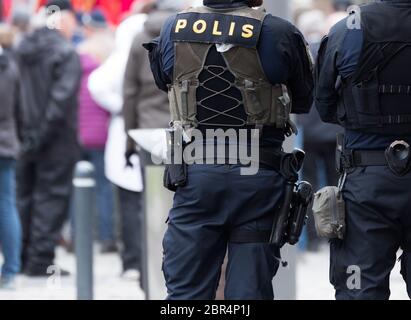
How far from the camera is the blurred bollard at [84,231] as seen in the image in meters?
9.96

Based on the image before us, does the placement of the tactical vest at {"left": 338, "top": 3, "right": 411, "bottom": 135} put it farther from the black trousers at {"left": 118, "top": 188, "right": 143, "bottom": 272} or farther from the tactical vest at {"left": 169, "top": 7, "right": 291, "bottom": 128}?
the black trousers at {"left": 118, "top": 188, "right": 143, "bottom": 272}

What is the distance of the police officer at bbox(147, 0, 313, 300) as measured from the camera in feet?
21.9

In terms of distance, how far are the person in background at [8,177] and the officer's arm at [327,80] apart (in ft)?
15.6

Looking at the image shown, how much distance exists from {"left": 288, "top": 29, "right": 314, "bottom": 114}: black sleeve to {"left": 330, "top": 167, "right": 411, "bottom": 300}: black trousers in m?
0.49

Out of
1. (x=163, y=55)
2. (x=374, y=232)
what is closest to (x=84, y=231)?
(x=163, y=55)

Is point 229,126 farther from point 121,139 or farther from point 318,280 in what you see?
point 318,280

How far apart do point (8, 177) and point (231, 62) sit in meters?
5.01

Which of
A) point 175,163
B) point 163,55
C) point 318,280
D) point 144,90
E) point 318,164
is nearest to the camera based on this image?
point 175,163

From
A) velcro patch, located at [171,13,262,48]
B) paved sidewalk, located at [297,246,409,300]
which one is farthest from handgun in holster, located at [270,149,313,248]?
paved sidewalk, located at [297,246,409,300]

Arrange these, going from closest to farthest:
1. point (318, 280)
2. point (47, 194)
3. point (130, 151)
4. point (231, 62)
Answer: point (231, 62)
point (130, 151)
point (318, 280)
point (47, 194)

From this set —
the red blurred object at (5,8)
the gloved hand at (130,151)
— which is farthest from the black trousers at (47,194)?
the red blurred object at (5,8)

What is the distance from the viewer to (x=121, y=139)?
37.7ft

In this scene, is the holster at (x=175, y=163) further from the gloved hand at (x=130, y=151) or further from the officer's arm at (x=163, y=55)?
the gloved hand at (x=130, y=151)

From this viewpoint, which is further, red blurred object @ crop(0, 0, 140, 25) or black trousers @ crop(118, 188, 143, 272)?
red blurred object @ crop(0, 0, 140, 25)
